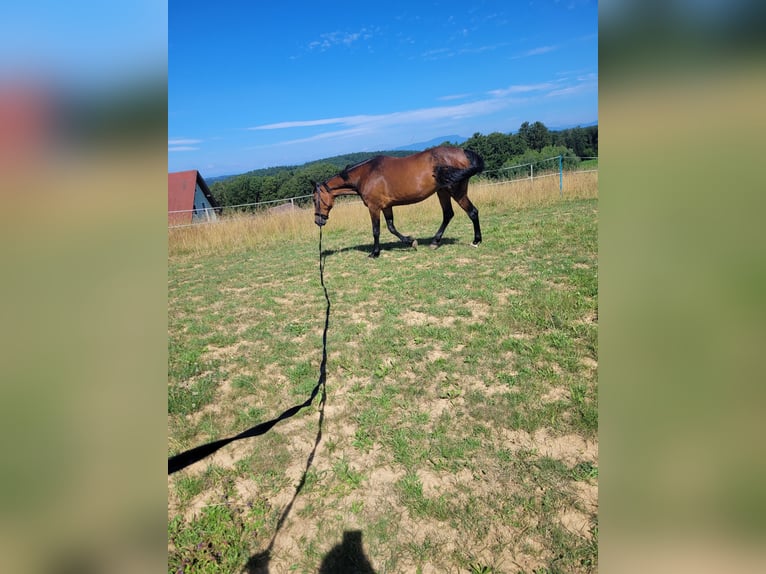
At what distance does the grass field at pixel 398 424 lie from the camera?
1869 millimetres

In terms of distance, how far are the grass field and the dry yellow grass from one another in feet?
19.1

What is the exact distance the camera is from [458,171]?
6879 millimetres

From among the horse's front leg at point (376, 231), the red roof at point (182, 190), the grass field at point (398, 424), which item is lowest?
the grass field at point (398, 424)

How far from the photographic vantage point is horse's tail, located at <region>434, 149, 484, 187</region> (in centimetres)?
688

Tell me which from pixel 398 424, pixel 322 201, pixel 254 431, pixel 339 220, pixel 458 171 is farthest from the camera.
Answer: pixel 339 220

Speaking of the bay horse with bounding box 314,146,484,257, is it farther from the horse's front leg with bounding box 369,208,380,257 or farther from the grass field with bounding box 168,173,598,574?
the grass field with bounding box 168,173,598,574

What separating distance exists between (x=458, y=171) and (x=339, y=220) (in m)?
6.17

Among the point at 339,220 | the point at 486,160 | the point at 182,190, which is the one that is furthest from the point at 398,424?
the point at 182,190

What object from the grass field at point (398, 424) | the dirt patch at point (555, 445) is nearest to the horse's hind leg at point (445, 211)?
the grass field at point (398, 424)

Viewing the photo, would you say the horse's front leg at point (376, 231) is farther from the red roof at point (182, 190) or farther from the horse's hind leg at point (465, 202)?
the red roof at point (182, 190)

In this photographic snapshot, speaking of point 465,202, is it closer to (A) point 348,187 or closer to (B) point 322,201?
(A) point 348,187

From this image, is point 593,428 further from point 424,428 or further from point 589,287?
point 589,287

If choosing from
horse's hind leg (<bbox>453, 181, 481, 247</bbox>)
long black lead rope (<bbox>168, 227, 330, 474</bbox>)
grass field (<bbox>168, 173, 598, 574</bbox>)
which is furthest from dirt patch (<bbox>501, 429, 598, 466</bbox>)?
horse's hind leg (<bbox>453, 181, 481, 247</bbox>)

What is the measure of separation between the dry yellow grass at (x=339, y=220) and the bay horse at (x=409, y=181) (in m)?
3.65
